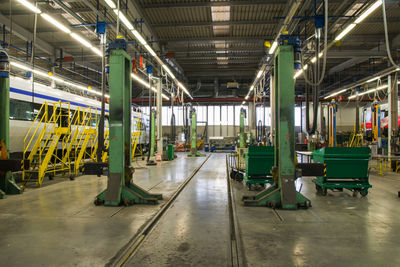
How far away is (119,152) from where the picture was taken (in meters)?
5.29

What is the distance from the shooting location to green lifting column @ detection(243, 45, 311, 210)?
16.3 feet

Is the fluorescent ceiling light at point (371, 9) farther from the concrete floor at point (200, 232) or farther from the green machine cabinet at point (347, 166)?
the concrete floor at point (200, 232)

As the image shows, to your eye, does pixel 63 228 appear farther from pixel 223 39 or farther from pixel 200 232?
pixel 223 39

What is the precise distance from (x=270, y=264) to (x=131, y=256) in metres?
1.56

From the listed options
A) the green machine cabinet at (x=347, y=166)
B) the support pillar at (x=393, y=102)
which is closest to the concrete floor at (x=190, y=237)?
the green machine cabinet at (x=347, y=166)

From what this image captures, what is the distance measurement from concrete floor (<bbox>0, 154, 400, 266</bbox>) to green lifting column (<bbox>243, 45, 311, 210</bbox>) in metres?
0.27

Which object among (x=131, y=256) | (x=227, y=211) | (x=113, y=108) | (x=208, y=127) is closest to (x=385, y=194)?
(x=227, y=211)

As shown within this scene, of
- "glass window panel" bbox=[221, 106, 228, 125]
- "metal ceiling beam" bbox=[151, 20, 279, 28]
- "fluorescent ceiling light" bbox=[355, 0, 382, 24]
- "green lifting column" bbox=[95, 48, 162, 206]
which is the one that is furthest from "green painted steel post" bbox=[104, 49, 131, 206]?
"glass window panel" bbox=[221, 106, 228, 125]

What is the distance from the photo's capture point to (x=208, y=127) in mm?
30344

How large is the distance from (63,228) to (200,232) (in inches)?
82.0

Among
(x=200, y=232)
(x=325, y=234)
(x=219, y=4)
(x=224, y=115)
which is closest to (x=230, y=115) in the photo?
(x=224, y=115)

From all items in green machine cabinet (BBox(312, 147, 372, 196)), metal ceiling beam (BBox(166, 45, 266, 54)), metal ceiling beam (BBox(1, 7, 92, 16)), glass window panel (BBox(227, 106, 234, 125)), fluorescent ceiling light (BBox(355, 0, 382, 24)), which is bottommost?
green machine cabinet (BBox(312, 147, 372, 196))

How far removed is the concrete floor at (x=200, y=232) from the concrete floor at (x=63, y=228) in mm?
12

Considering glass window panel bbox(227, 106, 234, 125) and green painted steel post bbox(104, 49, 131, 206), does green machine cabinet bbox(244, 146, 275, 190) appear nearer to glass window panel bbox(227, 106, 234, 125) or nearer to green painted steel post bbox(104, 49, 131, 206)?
green painted steel post bbox(104, 49, 131, 206)
